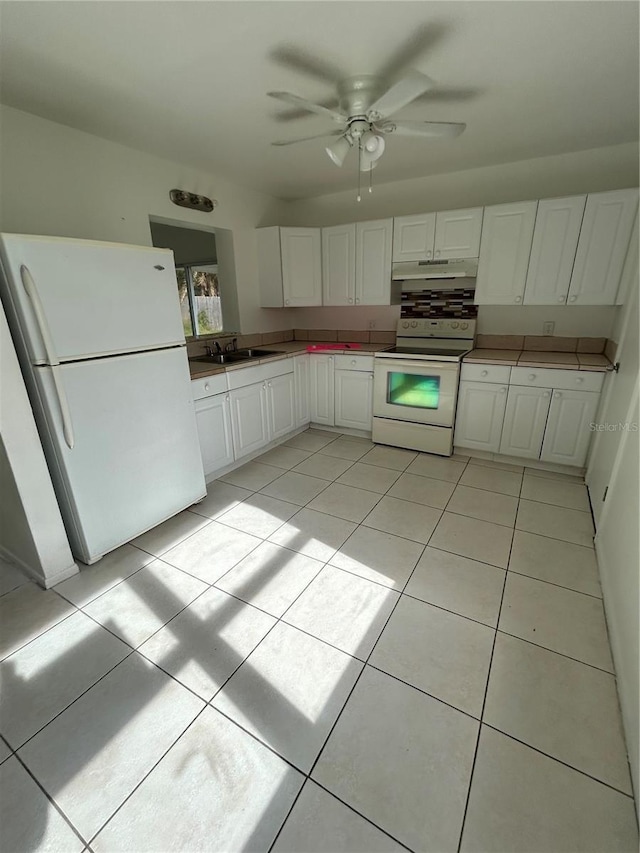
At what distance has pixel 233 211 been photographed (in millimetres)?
3461

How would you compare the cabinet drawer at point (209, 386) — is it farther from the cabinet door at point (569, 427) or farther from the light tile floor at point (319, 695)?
the cabinet door at point (569, 427)

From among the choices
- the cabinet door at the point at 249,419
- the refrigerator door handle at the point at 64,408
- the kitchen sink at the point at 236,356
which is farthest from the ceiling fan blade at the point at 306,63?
the cabinet door at the point at 249,419

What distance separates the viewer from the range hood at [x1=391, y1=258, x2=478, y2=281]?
316cm

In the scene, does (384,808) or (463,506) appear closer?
(384,808)

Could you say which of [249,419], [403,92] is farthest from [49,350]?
[403,92]

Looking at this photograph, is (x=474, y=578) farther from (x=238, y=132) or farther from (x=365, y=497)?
(x=238, y=132)

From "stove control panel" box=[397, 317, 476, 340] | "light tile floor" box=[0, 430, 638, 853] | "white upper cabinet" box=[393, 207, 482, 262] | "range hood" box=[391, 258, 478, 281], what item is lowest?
"light tile floor" box=[0, 430, 638, 853]

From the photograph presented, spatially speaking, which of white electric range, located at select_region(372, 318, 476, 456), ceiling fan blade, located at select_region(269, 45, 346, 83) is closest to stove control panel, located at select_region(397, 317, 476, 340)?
white electric range, located at select_region(372, 318, 476, 456)

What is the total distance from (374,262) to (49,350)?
2.84 m

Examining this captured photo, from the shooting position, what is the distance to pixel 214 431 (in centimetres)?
284

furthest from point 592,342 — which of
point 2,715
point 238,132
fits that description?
point 2,715

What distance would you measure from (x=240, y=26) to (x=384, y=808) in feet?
9.02

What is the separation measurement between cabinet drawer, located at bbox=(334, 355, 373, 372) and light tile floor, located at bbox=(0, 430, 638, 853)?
5.49ft

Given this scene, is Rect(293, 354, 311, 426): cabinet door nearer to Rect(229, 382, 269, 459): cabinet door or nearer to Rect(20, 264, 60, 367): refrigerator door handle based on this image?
Rect(229, 382, 269, 459): cabinet door
